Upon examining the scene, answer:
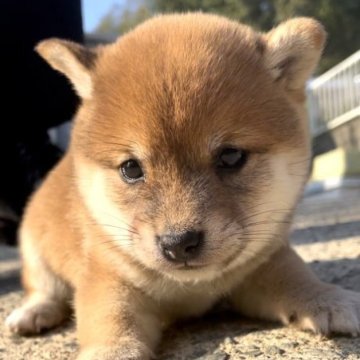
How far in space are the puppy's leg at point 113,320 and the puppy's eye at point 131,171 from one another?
402mm

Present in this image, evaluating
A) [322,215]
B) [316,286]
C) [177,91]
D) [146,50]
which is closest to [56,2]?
[146,50]

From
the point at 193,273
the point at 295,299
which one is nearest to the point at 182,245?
the point at 193,273

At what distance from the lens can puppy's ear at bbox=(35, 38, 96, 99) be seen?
2.54 m

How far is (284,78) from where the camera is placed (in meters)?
2.46

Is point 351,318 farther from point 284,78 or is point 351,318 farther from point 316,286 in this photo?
point 284,78

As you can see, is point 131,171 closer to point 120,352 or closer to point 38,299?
point 120,352

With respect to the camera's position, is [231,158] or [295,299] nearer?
[231,158]

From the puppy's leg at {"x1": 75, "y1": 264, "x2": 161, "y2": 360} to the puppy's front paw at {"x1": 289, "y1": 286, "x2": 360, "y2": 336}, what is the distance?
54cm

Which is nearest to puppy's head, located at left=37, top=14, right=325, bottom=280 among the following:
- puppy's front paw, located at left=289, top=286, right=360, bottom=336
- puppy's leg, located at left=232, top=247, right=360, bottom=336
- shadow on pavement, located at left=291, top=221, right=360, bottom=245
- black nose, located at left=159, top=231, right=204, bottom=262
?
black nose, located at left=159, top=231, right=204, bottom=262

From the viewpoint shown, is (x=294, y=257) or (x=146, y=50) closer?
(x=146, y=50)

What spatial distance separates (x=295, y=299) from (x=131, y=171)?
0.79 m

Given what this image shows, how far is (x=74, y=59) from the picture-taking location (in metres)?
2.57

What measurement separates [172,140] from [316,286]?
0.85 meters

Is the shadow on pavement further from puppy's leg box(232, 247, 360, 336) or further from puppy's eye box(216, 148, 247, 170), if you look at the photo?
puppy's eye box(216, 148, 247, 170)
